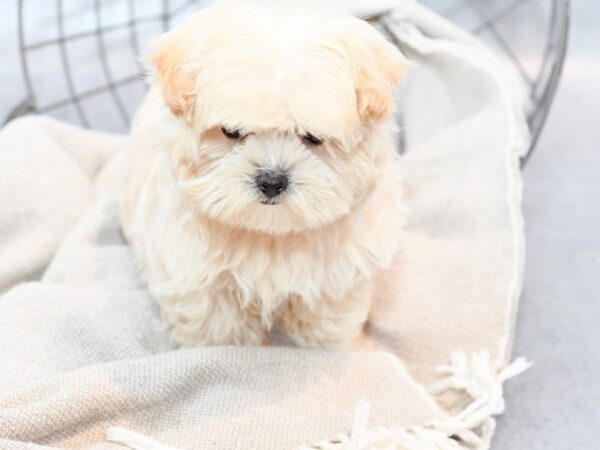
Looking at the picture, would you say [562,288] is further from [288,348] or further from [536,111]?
[288,348]

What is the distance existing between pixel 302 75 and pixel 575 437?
0.92 m

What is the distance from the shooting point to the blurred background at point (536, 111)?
1557mm

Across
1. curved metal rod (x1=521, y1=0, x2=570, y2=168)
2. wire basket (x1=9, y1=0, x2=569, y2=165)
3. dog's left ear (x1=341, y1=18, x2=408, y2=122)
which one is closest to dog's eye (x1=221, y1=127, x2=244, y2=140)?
dog's left ear (x1=341, y1=18, x2=408, y2=122)

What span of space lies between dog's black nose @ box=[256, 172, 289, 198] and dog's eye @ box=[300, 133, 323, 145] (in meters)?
0.06

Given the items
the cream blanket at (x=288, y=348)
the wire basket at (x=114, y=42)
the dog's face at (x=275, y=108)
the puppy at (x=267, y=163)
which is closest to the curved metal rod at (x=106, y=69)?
the wire basket at (x=114, y=42)

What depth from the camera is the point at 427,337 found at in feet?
5.09

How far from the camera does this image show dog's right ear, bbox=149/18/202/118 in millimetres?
1095

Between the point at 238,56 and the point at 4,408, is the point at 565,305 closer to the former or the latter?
the point at 238,56

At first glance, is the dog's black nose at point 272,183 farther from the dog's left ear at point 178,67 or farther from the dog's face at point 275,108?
the dog's left ear at point 178,67

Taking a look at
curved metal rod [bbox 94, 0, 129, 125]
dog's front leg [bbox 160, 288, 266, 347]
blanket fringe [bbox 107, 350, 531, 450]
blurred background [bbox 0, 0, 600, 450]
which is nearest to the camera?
blanket fringe [bbox 107, 350, 531, 450]

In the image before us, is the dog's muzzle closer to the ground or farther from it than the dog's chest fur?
farther from it

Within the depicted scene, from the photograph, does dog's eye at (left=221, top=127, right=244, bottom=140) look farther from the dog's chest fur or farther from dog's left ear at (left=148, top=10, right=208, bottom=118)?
the dog's chest fur

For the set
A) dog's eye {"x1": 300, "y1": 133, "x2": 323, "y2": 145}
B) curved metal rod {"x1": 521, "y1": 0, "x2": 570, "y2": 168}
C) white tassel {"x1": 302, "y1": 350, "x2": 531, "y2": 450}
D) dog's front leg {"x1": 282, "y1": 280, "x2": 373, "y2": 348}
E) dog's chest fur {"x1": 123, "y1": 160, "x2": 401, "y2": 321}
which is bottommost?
white tassel {"x1": 302, "y1": 350, "x2": 531, "y2": 450}

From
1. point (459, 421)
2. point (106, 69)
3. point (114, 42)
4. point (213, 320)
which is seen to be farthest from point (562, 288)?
point (114, 42)
